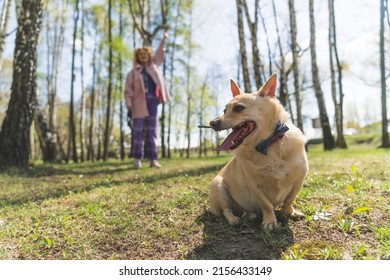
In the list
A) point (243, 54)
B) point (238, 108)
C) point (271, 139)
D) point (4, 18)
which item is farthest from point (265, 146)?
point (4, 18)

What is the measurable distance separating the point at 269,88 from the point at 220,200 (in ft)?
4.16

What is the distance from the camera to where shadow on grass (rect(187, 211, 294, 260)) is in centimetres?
260

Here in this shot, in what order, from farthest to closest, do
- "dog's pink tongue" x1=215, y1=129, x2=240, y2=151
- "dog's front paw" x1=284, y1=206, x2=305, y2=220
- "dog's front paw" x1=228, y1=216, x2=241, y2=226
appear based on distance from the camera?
1. "dog's front paw" x1=284, y1=206, x2=305, y2=220
2. "dog's front paw" x1=228, y1=216, x2=241, y2=226
3. "dog's pink tongue" x1=215, y1=129, x2=240, y2=151

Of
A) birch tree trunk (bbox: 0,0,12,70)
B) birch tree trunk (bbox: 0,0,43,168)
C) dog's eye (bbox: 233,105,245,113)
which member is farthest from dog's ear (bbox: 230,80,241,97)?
birch tree trunk (bbox: 0,0,12,70)

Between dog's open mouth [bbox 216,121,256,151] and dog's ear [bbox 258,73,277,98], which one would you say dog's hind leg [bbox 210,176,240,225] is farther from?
dog's ear [bbox 258,73,277,98]

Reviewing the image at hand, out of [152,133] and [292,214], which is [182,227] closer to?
[292,214]

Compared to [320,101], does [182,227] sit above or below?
below

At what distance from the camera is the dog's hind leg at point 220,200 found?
3420mm

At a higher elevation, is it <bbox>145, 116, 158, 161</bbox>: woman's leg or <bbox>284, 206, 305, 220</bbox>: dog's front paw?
<bbox>145, 116, 158, 161</bbox>: woman's leg

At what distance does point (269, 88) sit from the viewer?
3.10 m

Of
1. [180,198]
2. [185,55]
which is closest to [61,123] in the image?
[185,55]

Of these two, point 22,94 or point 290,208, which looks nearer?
point 290,208
